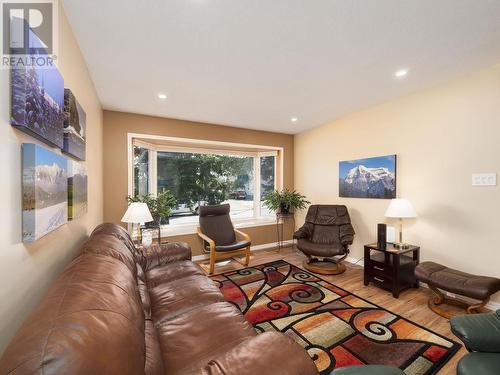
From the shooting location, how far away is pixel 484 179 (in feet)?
7.63

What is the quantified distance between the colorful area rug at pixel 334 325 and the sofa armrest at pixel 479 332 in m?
0.58

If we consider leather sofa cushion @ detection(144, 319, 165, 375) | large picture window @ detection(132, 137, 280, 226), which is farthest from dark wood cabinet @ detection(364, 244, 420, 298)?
leather sofa cushion @ detection(144, 319, 165, 375)

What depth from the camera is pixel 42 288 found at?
115 centimetres

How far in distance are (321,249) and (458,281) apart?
1494 millimetres

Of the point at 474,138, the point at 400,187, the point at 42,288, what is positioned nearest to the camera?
the point at 42,288

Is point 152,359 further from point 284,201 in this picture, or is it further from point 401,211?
point 284,201

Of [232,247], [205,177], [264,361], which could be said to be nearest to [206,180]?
[205,177]

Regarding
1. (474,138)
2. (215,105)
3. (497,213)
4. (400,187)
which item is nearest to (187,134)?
(215,105)

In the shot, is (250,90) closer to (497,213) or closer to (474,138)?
(474,138)

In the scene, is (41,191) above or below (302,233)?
above

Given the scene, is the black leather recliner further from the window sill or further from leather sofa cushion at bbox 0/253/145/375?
leather sofa cushion at bbox 0/253/145/375

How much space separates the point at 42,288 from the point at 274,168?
4321mm

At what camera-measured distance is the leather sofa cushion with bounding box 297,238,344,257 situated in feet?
10.5

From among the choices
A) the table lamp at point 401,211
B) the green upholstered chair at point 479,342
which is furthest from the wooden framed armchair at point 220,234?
the green upholstered chair at point 479,342
